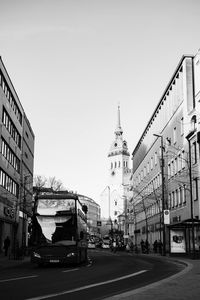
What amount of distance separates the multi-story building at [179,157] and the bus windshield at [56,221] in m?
13.4

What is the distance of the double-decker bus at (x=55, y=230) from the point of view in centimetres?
2483

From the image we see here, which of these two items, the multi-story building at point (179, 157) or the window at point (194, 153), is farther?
the window at point (194, 153)

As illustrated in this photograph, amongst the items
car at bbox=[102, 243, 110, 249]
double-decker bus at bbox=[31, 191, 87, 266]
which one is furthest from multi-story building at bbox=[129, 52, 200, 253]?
car at bbox=[102, 243, 110, 249]

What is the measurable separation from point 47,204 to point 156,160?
44.8m

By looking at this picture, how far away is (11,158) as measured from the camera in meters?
56.0

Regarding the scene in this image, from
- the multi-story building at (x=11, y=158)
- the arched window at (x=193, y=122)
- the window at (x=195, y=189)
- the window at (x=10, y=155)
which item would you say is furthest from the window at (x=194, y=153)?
the window at (x=10, y=155)

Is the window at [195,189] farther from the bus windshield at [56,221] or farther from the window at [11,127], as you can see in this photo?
the bus windshield at [56,221]

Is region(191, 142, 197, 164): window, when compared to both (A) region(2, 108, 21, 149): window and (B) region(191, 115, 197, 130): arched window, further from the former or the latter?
(A) region(2, 108, 21, 149): window

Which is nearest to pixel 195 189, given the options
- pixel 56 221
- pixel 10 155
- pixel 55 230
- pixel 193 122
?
pixel 193 122

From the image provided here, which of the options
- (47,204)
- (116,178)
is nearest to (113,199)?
(116,178)

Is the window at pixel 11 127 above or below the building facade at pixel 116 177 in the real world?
below

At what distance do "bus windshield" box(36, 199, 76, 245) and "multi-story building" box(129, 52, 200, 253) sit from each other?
43.9ft

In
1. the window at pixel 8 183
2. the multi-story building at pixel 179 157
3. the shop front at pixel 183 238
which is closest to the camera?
the shop front at pixel 183 238

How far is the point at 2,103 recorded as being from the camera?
159ft
